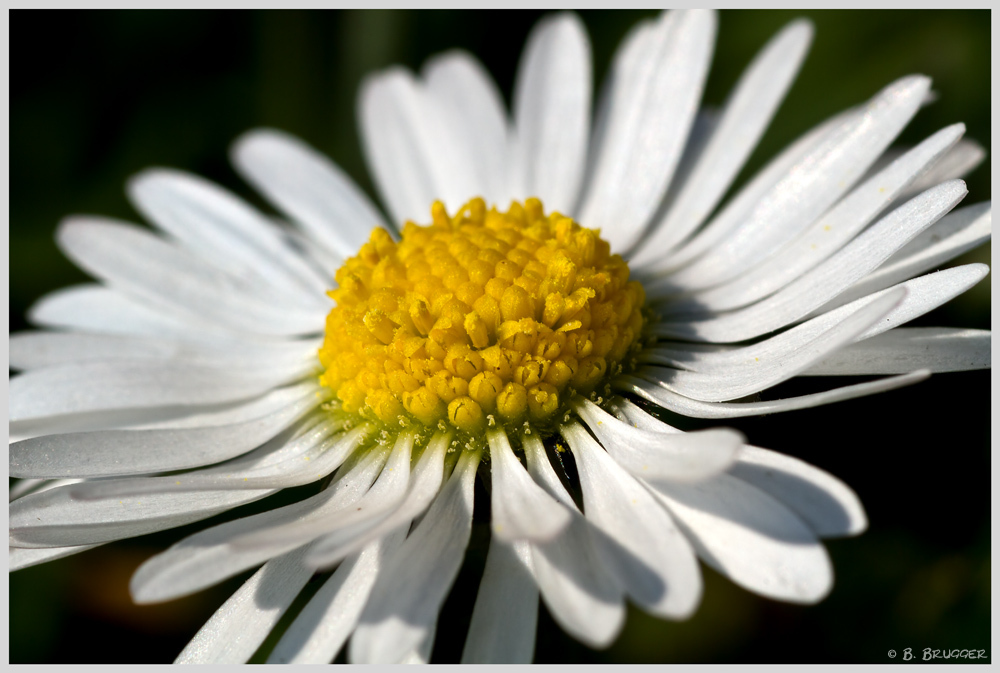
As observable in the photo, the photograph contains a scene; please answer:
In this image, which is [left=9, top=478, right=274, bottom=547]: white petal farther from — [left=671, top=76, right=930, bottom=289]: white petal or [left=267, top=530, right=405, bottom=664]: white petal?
[left=671, top=76, right=930, bottom=289]: white petal

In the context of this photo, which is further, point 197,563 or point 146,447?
point 146,447

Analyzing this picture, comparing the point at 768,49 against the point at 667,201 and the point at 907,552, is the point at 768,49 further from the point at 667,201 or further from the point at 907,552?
the point at 907,552

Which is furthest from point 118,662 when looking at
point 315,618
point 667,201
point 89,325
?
point 667,201

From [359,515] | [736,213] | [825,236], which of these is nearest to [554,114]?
[736,213]

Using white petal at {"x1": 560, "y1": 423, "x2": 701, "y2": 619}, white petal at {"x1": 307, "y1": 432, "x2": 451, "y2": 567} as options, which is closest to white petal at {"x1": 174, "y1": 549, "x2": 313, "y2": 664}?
white petal at {"x1": 307, "y1": 432, "x2": 451, "y2": 567}

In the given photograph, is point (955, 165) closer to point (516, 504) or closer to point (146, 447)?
point (516, 504)

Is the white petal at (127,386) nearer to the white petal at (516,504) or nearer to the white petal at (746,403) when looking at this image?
the white petal at (516,504)
